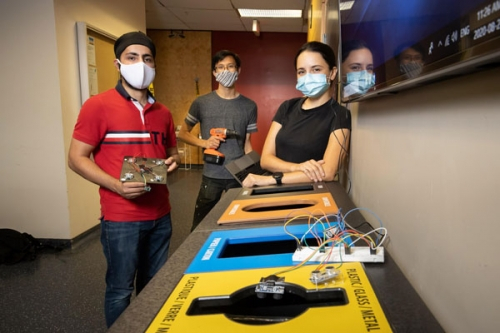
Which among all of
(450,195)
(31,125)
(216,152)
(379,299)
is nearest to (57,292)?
(216,152)

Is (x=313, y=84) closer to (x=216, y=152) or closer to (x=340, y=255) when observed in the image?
(x=216, y=152)

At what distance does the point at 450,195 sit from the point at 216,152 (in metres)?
1.68

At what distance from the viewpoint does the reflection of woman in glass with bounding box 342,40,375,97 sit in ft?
3.55

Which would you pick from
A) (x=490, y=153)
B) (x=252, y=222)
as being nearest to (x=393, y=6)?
(x=490, y=153)

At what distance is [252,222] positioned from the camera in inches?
37.8

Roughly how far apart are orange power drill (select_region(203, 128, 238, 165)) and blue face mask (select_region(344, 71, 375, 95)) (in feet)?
3.15

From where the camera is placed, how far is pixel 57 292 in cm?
222

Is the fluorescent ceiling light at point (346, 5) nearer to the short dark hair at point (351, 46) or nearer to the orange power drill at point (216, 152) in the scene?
the short dark hair at point (351, 46)

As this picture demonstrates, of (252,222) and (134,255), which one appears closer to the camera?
(252,222)

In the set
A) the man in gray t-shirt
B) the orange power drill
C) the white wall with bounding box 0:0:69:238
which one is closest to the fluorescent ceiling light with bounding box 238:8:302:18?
the white wall with bounding box 0:0:69:238

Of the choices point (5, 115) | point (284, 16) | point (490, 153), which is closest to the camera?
point (490, 153)

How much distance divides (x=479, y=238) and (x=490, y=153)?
0.39ft

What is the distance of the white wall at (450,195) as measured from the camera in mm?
450

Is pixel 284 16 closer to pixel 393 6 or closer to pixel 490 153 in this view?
pixel 393 6
